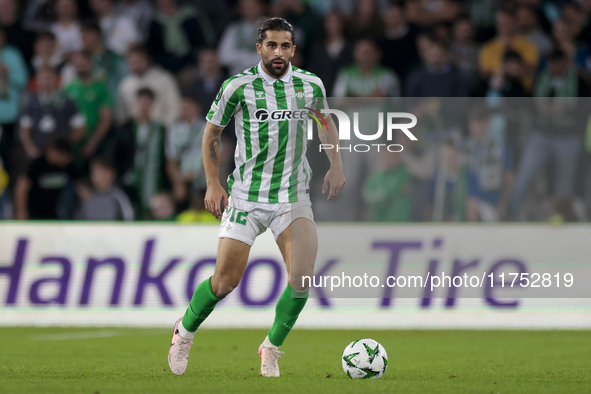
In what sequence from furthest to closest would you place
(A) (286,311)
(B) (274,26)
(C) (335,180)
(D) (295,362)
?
1. (D) (295,362)
2. (C) (335,180)
3. (A) (286,311)
4. (B) (274,26)

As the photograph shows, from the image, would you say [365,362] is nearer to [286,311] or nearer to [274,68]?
[286,311]

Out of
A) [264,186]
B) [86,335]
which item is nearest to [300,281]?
[264,186]

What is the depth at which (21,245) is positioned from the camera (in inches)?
409

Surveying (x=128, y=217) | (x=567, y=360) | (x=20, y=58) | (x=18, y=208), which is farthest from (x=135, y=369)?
(x=20, y=58)

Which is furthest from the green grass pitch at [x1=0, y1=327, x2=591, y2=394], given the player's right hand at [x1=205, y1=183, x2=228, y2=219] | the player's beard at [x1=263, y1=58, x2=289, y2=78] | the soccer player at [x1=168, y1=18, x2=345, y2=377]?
the player's beard at [x1=263, y1=58, x2=289, y2=78]

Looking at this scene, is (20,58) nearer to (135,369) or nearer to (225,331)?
(225,331)

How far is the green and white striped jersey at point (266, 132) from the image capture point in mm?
5617

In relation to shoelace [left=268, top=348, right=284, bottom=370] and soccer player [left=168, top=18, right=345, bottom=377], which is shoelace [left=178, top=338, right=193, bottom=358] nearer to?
soccer player [left=168, top=18, right=345, bottom=377]

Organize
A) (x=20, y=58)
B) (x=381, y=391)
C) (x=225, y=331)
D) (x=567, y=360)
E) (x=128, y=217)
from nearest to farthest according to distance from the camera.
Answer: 1. (x=381, y=391)
2. (x=567, y=360)
3. (x=225, y=331)
4. (x=128, y=217)
5. (x=20, y=58)

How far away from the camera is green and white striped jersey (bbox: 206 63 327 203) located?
562 cm

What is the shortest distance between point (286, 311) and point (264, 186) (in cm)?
86

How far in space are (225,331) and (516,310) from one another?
3.47 metres

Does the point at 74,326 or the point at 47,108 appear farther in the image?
the point at 47,108

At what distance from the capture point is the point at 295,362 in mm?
6875
